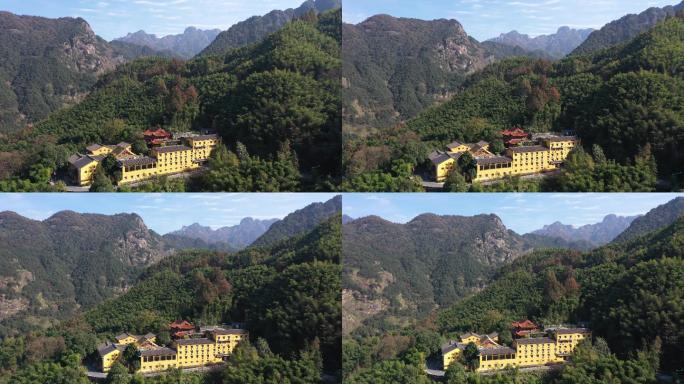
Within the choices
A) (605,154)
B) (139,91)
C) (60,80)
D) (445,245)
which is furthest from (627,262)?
(60,80)

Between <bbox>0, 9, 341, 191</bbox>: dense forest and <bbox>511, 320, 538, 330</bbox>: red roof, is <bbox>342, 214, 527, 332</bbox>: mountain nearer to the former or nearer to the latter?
<bbox>511, 320, 538, 330</bbox>: red roof

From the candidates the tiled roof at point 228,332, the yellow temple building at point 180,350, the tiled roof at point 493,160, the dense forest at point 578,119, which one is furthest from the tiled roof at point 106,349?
the tiled roof at point 493,160

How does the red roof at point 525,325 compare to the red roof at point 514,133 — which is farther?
the red roof at point 525,325

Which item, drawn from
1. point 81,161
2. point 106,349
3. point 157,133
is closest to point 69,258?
point 106,349

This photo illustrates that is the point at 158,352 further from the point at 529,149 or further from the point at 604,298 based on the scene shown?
the point at 604,298

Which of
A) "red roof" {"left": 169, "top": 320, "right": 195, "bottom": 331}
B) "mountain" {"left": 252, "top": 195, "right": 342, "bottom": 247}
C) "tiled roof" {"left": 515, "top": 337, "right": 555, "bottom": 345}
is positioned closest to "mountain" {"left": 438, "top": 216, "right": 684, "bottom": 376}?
"tiled roof" {"left": 515, "top": 337, "right": 555, "bottom": 345}

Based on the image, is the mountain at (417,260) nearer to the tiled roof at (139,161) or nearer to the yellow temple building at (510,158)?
the yellow temple building at (510,158)
